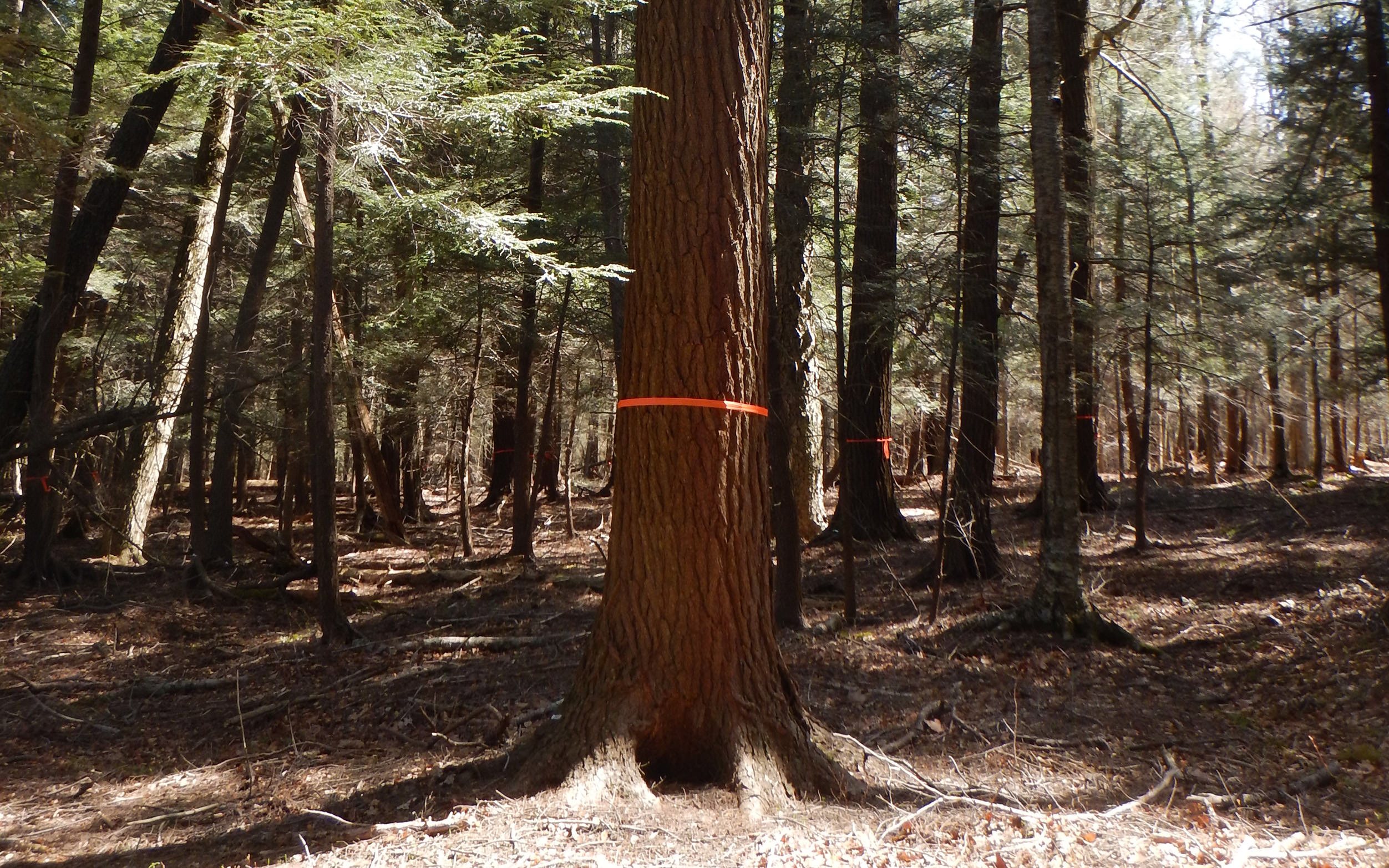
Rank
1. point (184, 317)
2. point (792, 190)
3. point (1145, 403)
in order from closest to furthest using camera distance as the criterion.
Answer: point (792, 190), point (1145, 403), point (184, 317)

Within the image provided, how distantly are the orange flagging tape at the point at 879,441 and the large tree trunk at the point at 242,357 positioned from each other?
6977 mm

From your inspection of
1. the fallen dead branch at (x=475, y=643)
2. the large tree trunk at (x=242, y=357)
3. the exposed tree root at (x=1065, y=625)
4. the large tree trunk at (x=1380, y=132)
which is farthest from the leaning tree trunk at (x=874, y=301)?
the large tree trunk at (x=242, y=357)

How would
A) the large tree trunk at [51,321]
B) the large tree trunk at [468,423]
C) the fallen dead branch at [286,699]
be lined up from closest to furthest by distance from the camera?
the fallen dead branch at [286,699]
the large tree trunk at [51,321]
the large tree trunk at [468,423]

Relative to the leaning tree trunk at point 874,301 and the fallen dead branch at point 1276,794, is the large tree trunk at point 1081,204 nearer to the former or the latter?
the leaning tree trunk at point 874,301

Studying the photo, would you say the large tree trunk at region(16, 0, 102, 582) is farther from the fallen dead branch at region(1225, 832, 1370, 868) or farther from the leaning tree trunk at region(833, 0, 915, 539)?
the fallen dead branch at region(1225, 832, 1370, 868)

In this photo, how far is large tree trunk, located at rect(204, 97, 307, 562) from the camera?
10.6m

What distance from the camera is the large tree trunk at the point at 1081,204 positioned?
12.1 meters

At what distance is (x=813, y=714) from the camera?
5.63 metres

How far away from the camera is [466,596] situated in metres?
12.0

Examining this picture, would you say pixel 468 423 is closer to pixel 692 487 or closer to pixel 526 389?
pixel 526 389

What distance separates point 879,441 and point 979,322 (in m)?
1.85

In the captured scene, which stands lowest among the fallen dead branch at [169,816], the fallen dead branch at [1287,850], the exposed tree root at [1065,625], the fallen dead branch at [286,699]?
the fallen dead branch at [169,816]

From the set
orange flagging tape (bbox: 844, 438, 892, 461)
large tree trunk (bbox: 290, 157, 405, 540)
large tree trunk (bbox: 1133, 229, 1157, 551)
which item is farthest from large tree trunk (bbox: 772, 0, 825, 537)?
large tree trunk (bbox: 290, 157, 405, 540)

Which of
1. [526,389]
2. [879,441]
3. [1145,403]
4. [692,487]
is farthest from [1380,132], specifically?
[526,389]
